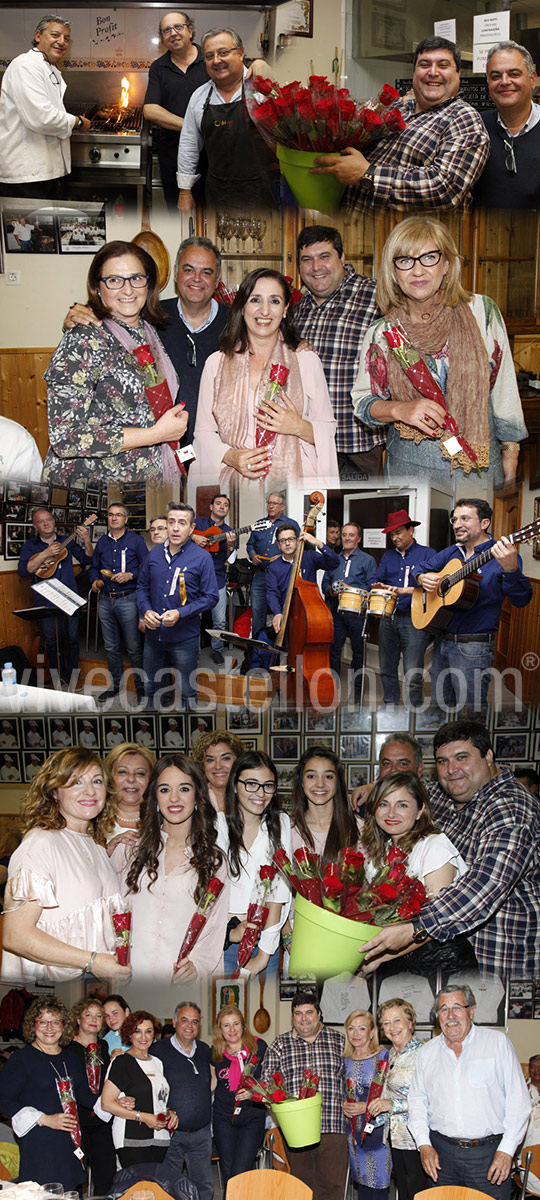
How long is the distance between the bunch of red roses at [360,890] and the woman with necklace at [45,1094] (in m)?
0.96

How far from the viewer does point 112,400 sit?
360cm

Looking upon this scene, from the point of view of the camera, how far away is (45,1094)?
11.8 ft

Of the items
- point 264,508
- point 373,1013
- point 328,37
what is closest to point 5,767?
point 264,508

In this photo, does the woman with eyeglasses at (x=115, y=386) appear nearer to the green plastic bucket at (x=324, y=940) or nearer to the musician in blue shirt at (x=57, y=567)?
the musician in blue shirt at (x=57, y=567)

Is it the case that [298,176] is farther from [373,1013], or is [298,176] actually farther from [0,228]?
[373,1013]

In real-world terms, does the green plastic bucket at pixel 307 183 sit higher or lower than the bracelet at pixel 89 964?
higher

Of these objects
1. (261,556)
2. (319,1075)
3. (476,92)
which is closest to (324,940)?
(319,1075)

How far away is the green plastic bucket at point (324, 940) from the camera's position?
3475mm

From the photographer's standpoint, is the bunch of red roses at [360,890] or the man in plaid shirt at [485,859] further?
the man in plaid shirt at [485,859]

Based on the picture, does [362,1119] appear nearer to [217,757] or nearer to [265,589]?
[217,757]

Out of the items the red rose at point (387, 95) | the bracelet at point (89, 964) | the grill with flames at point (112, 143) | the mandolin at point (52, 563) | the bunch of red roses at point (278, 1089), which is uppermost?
the red rose at point (387, 95)

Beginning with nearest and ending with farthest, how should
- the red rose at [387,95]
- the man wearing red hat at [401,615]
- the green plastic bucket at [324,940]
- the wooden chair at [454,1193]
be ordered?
1. the wooden chair at [454,1193]
2. the green plastic bucket at [324,940]
3. the red rose at [387,95]
4. the man wearing red hat at [401,615]

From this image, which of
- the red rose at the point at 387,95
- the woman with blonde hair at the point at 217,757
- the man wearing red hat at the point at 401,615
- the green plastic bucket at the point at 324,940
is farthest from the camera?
the woman with blonde hair at the point at 217,757

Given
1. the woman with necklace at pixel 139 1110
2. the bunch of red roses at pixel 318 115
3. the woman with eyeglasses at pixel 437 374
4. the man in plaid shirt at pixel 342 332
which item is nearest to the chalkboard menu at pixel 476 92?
the bunch of red roses at pixel 318 115
